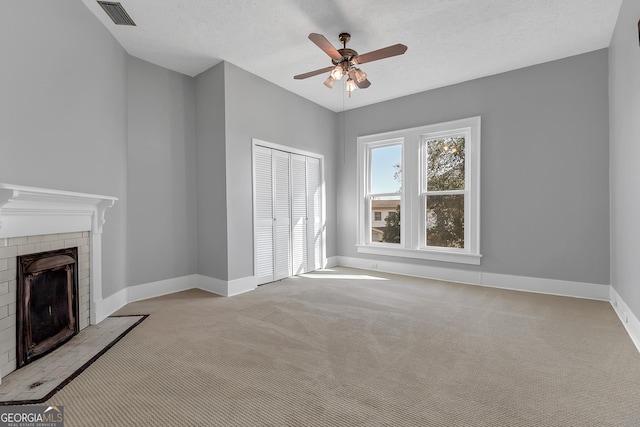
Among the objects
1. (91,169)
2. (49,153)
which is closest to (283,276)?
(91,169)

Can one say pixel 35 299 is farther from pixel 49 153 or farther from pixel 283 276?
pixel 283 276

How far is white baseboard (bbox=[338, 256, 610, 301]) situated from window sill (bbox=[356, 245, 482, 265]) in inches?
5.7

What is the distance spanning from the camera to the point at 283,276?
477 cm

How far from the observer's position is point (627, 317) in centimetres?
269

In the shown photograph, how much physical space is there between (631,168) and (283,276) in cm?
414

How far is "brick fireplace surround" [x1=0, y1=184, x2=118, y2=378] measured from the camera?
1.97 meters

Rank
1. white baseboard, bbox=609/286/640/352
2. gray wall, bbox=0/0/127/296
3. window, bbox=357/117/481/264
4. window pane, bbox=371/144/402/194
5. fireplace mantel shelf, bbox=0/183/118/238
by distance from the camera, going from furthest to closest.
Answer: window pane, bbox=371/144/402/194, window, bbox=357/117/481/264, white baseboard, bbox=609/286/640/352, gray wall, bbox=0/0/127/296, fireplace mantel shelf, bbox=0/183/118/238

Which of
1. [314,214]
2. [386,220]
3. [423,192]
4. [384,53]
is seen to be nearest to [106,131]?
[384,53]

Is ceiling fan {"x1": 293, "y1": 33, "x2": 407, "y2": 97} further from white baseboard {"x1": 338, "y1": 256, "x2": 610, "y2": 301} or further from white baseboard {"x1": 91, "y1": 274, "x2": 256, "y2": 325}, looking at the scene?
white baseboard {"x1": 338, "y1": 256, "x2": 610, "y2": 301}

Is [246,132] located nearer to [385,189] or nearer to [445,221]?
[385,189]

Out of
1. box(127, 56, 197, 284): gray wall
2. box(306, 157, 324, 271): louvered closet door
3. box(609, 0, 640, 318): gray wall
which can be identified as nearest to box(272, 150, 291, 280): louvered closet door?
box(306, 157, 324, 271): louvered closet door

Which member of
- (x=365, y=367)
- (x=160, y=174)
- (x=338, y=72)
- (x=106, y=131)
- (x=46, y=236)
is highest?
(x=338, y=72)

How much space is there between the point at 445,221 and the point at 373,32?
2897mm

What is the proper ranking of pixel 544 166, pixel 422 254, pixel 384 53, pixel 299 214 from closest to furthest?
pixel 384 53 → pixel 544 166 → pixel 422 254 → pixel 299 214
